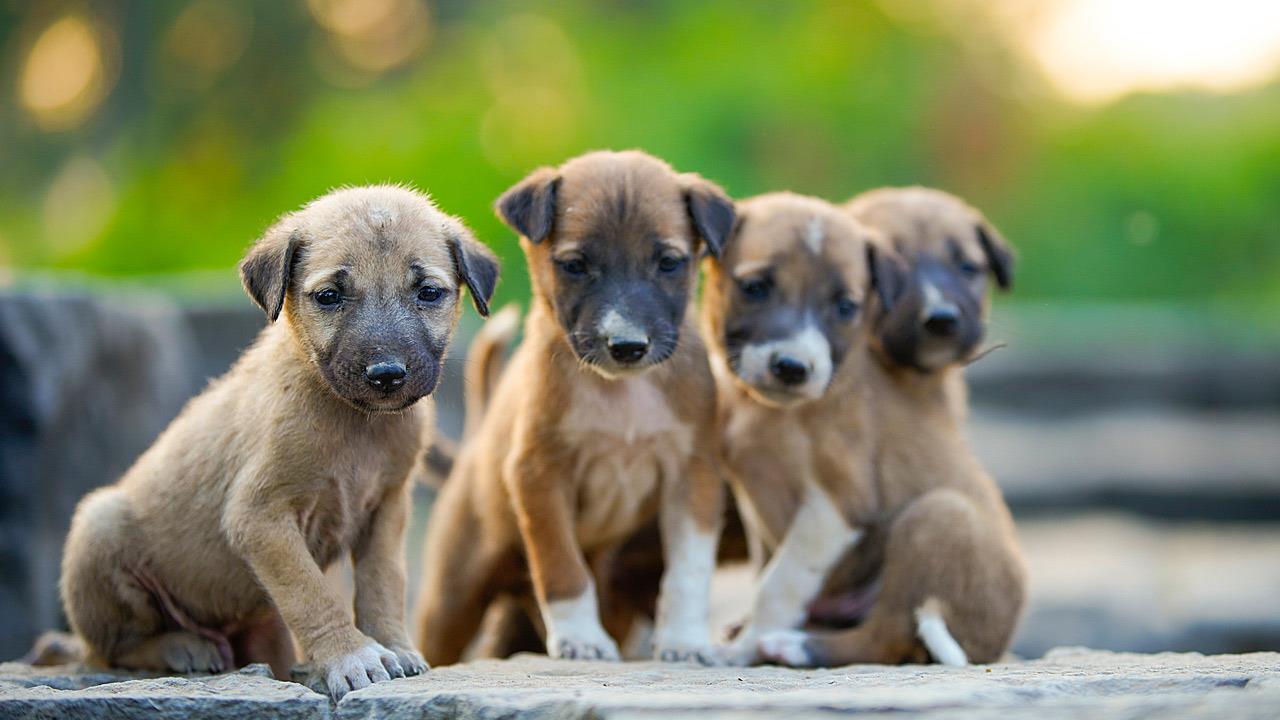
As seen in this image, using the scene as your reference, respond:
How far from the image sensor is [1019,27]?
16.1 m

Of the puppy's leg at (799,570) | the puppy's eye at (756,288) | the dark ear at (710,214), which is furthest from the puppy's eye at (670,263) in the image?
the puppy's leg at (799,570)

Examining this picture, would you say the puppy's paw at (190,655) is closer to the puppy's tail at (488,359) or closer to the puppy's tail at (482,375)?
the puppy's tail at (482,375)

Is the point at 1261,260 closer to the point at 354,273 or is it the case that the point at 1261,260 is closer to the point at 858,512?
the point at 858,512

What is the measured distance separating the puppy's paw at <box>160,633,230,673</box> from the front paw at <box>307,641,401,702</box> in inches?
29.3

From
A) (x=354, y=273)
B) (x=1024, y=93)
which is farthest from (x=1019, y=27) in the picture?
(x=354, y=273)

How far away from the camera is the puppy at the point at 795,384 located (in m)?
5.89

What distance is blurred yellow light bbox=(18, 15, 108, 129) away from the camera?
15.8m

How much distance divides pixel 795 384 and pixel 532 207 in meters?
1.35

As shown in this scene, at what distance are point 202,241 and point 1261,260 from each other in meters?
12.5

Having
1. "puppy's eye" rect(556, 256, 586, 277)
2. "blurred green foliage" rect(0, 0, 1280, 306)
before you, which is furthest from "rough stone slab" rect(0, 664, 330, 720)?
"blurred green foliage" rect(0, 0, 1280, 306)

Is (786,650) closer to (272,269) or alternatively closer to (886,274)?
(886,274)

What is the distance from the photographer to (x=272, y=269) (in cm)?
488

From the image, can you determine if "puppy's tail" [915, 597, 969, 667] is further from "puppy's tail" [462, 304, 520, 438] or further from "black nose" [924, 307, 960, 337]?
"puppy's tail" [462, 304, 520, 438]

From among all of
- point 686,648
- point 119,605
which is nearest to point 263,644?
point 119,605
